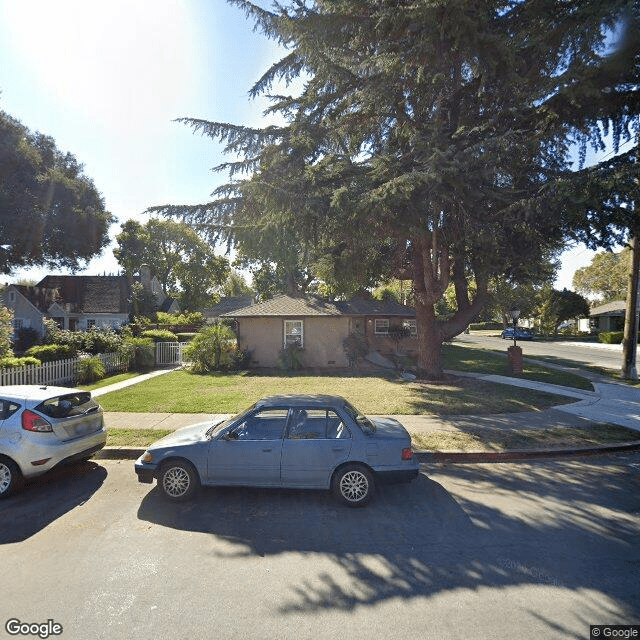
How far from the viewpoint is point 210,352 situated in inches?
742

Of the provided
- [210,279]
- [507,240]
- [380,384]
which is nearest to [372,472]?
[380,384]

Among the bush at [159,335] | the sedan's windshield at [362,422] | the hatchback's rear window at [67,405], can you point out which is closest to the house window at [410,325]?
the bush at [159,335]

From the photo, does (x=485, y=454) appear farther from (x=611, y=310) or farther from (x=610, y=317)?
(x=610, y=317)

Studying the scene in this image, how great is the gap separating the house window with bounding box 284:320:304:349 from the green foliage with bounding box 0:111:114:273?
85.6 feet

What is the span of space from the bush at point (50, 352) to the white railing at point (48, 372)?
0.33 metres

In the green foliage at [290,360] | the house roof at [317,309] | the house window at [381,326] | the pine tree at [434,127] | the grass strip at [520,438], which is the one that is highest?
the pine tree at [434,127]

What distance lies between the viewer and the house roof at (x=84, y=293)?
3619 centimetres

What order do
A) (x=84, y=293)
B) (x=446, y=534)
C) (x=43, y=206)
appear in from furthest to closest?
(x=84, y=293) → (x=43, y=206) → (x=446, y=534)

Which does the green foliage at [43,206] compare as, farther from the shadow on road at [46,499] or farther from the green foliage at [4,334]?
the shadow on road at [46,499]

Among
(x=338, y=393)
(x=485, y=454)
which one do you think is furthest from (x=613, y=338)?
(x=485, y=454)

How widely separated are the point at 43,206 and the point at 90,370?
84.4ft

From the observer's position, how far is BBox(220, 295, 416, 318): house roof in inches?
798

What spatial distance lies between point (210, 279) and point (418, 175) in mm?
52711

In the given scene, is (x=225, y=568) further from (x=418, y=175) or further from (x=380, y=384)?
(x=380, y=384)
